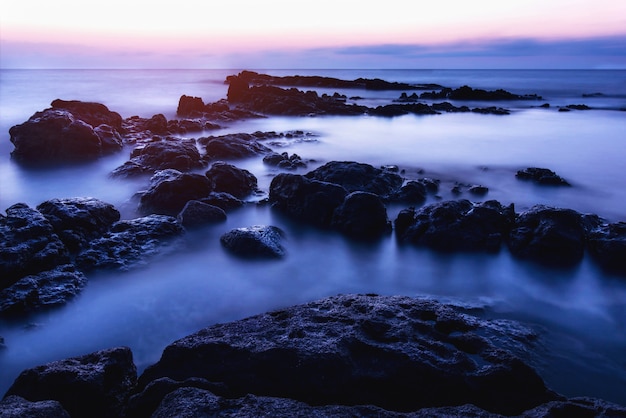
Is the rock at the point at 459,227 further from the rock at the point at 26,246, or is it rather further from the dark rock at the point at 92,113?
the dark rock at the point at 92,113

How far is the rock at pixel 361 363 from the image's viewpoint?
10.6 feet

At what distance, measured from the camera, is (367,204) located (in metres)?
8.09

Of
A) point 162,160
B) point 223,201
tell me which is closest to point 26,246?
point 223,201

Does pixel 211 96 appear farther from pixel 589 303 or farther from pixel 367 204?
pixel 589 303

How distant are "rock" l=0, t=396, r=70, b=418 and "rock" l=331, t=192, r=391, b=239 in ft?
18.7

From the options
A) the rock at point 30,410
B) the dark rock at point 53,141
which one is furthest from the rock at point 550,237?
the dark rock at point 53,141

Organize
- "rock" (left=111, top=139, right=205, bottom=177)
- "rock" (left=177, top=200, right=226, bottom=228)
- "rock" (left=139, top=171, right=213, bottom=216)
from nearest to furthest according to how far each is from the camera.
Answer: "rock" (left=177, top=200, right=226, bottom=228) < "rock" (left=139, top=171, right=213, bottom=216) < "rock" (left=111, top=139, right=205, bottom=177)

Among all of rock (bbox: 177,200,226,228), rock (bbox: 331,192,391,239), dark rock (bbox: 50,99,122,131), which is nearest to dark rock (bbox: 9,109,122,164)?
dark rock (bbox: 50,99,122,131)

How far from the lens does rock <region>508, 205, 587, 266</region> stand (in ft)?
22.6

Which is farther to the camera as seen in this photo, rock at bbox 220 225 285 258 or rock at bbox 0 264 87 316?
rock at bbox 220 225 285 258

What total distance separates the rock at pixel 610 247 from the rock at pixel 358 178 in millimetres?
4311

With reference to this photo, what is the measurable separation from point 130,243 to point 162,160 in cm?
569

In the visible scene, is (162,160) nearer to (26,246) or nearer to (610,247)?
(26,246)

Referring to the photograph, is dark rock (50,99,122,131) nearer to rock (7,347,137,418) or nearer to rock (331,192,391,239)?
rock (331,192,391,239)
